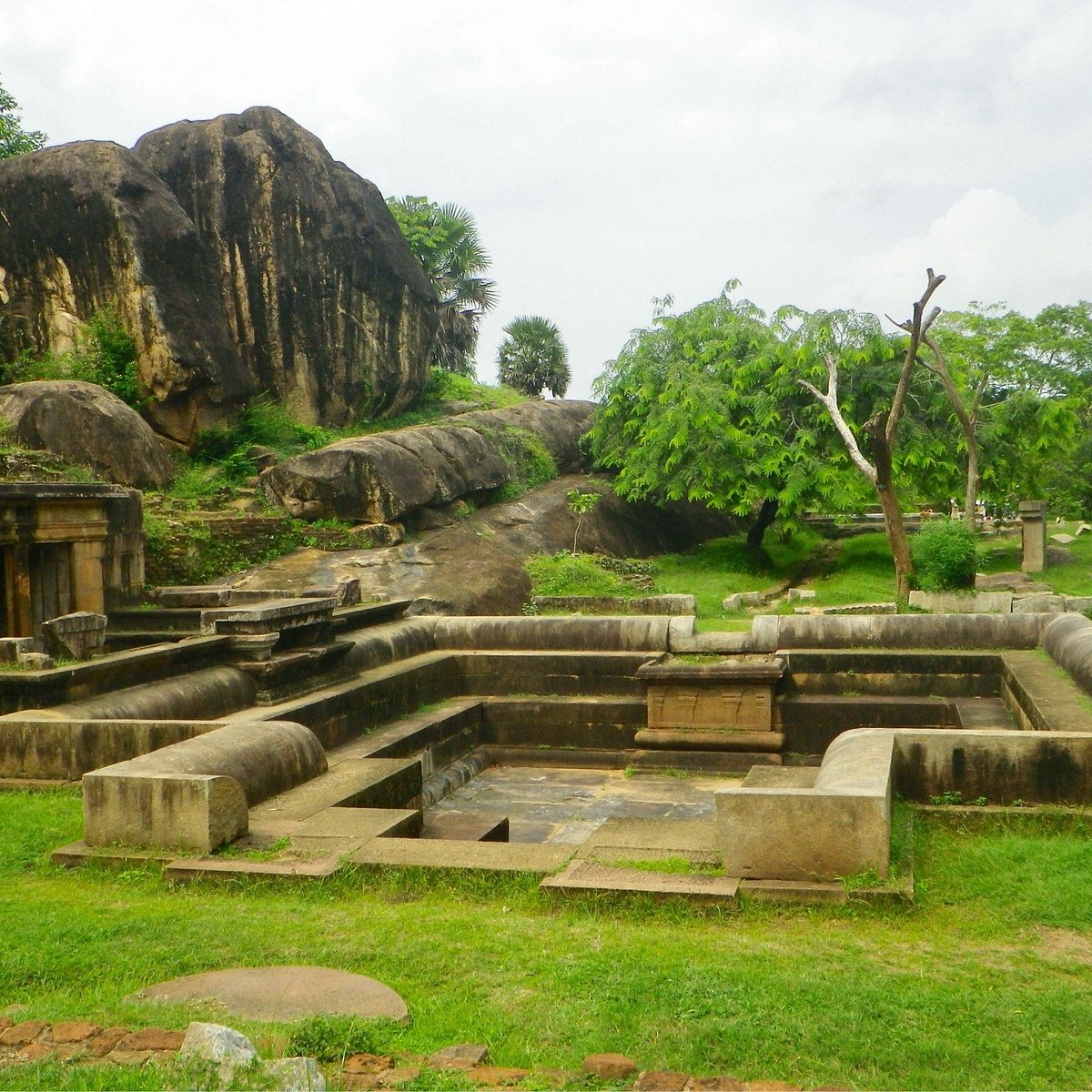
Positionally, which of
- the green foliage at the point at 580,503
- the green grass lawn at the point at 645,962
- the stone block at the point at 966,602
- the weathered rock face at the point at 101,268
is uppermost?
the weathered rock face at the point at 101,268

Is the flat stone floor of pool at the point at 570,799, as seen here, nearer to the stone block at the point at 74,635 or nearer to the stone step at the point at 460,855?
the stone step at the point at 460,855

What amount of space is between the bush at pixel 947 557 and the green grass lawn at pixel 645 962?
28.2 ft

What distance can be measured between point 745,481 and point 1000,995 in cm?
1807

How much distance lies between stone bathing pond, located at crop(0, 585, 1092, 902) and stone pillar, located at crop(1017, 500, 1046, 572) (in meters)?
14.2

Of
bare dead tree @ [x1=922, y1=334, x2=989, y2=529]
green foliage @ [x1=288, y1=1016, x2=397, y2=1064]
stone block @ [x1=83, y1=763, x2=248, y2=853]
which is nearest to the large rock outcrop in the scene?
bare dead tree @ [x1=922, y1=334, x2=989, y2=529]

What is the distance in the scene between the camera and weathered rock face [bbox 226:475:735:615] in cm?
1473

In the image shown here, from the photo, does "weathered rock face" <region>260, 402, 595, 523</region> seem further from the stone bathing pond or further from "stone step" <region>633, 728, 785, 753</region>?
"stone step" <region>633, 728, 785, 753</region>

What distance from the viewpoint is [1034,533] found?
2234 centimetres

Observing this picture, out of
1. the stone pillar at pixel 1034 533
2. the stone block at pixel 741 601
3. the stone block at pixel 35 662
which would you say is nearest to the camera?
the stone block at pixel 35 662

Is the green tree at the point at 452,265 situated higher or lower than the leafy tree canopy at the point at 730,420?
higher

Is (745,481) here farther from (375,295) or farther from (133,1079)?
(133,1079)

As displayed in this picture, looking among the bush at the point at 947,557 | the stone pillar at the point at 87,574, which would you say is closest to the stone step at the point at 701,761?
the stone pillar at the point at 87,574

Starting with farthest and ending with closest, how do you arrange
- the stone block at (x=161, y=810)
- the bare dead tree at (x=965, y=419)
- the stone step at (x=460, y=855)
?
the bare dead tree at (x=965, y=419)
the stone block at (x=161, y=810)
the stone step at (x=460, y=855)

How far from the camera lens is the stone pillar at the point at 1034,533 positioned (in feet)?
72.6
